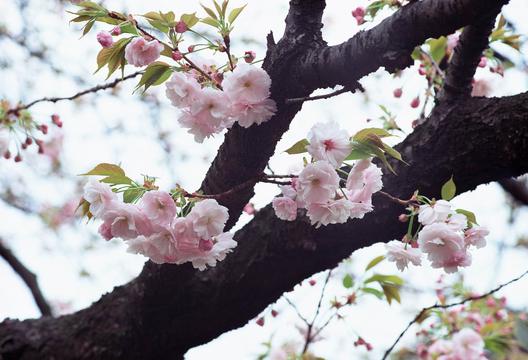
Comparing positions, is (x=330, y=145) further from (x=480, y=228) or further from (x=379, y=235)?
(x=379, y=235)

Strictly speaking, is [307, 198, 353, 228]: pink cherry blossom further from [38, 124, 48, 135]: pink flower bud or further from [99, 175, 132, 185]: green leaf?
[38, 124, 48, 135]: pink flower bud

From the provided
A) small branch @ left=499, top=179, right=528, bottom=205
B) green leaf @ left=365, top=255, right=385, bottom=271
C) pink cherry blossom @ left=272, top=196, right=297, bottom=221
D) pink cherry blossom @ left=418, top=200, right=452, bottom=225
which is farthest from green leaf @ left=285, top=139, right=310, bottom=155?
small branch @ left=499, top=179, right=528, bottom=205

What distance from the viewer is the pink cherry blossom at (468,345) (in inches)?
82.7

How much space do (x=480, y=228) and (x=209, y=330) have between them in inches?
30.8

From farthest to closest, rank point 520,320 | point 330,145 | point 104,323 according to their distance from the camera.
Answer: point 520,320 < point 104,323 < point 330,145

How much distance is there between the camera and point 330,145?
34.9 inches

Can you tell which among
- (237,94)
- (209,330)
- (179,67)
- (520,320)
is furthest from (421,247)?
(520,320)

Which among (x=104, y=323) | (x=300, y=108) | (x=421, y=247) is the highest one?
(x=300, y=108)

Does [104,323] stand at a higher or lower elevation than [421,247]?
higher

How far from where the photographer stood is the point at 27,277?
88.4 inches

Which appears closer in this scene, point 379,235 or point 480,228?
point 480,228

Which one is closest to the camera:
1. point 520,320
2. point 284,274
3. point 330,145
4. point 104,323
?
point 330,145

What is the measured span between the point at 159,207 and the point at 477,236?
574 mm

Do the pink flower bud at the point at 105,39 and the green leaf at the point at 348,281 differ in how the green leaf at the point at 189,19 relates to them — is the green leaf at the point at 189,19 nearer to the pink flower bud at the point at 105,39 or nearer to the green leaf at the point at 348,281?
the pink flower bud at the point at 105,39
